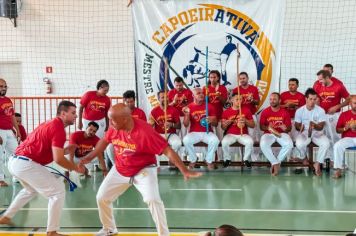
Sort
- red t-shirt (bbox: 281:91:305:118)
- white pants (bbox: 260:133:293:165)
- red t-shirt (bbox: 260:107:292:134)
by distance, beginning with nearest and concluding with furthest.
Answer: white pants (bbox: 260:133:293:165) → red t-shirt (bbox: 260:107:292:134) → red t-shirt (bbox: 281:91:305:118)

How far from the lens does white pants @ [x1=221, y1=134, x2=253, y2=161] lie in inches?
361

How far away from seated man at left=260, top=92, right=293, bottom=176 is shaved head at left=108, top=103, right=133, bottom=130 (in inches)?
191

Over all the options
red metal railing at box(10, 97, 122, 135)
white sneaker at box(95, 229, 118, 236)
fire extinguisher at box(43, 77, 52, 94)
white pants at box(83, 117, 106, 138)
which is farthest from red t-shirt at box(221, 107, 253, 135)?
fire extinguisher at box(43, 77, 52, 94)

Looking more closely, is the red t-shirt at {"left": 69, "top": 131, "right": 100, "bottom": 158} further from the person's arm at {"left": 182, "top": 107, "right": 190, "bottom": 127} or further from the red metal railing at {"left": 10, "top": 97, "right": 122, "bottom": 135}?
the red metal railing at {"left": 10, "top": 97, "right": 122, "bottom": 135}

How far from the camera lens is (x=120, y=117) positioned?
4730mm

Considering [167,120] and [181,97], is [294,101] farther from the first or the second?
[167,120]

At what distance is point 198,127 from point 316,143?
7.88 ft

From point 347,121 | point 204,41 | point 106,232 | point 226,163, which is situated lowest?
point 106,232

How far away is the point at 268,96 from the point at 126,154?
225 inches

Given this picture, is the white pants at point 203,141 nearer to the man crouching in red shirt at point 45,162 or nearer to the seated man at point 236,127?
the seated man at point 236,127

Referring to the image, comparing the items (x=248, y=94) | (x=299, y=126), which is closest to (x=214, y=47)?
(x=248, y=94)

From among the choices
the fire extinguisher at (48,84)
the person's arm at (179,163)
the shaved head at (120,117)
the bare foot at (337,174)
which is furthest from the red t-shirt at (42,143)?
the fire extinguisher at (48,84)

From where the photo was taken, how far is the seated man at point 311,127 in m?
8.88

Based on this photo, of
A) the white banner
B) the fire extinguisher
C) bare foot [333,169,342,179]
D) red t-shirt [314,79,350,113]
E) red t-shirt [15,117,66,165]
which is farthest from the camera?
the fire extinguisher
